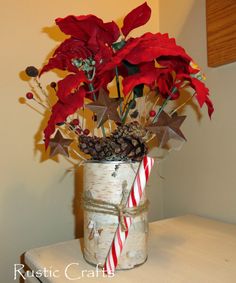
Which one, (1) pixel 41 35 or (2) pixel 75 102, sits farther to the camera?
(1) pixel 41 35

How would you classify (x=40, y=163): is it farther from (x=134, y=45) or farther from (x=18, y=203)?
(x=134, y=45)

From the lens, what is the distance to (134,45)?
1.47 ft

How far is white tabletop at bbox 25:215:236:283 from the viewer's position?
0.49m

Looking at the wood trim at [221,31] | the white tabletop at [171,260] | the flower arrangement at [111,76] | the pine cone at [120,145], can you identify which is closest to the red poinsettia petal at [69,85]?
the flower arrangement at [111,76]

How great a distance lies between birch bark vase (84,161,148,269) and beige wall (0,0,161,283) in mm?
336

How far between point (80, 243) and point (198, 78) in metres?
0.45

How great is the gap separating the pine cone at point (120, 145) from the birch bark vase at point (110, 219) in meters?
0.02

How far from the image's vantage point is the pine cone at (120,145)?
Result: 1.69 feet

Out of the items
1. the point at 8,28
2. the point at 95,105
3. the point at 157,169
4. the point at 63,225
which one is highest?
the point at 8,28

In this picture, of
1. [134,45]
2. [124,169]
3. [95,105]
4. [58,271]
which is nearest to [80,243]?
[58,271]

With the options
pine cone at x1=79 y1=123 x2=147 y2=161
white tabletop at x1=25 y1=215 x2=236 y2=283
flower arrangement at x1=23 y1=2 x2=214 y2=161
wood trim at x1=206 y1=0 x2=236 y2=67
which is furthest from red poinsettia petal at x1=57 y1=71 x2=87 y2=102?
wood trim at x1=206 y1=0 x2=236 y2=67

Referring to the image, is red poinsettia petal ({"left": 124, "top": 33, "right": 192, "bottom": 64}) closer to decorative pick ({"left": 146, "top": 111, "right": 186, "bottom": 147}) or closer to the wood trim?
decorative pick ({"left": 146, "top": 111, "right": 186, "bottom": 147})

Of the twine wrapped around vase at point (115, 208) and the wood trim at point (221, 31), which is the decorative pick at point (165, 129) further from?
the wood trim at point (221, 31)

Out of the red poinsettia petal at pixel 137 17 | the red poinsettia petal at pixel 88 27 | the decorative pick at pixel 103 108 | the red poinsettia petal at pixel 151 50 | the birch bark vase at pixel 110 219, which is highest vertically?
the red poinsettia petal at pixel 137 17
